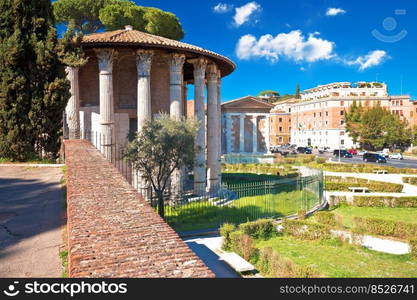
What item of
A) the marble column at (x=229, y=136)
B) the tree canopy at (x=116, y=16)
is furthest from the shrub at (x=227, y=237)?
the marble column at (x=229, y=136)

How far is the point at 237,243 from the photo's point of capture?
10234mm

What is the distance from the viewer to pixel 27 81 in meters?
11.3

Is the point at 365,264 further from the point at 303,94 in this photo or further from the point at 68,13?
the point at 303,94

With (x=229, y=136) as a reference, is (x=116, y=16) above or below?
above

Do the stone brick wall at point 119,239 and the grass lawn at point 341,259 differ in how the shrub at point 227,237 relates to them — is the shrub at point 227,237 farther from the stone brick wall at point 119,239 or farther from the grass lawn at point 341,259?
the stone brick wall at point 119,239

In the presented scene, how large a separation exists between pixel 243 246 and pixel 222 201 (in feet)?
18.9

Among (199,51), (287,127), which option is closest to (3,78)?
(199,51)

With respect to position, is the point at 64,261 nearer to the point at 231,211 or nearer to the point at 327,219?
the point at 231,211

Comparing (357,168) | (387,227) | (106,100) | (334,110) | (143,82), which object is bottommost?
(387,227)

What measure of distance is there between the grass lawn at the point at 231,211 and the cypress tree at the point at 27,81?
4.78 meters

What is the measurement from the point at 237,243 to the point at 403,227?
585cm

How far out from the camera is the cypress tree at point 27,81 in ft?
36.0

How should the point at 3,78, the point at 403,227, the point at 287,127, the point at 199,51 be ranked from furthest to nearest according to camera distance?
the point at 287,127 < the point at 199,51 < the point at 403,227 < the point at 3,78

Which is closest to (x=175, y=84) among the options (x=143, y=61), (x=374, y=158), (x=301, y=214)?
(x=143, y=61)
